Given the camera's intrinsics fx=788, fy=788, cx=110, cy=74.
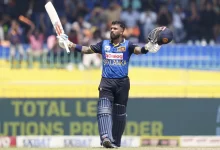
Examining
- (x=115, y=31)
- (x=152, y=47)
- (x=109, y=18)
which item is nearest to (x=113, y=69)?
(x=115, y=31)

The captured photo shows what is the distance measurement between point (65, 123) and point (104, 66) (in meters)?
6.18

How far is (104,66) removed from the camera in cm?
1209

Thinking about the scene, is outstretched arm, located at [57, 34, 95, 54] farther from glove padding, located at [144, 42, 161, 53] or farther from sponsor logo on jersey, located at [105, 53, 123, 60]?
glove padding, located at [144, 42, 161, 53]

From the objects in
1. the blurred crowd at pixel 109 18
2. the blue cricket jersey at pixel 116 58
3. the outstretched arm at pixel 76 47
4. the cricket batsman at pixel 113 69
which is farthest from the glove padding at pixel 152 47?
the blurred crowd at pixel 109 18

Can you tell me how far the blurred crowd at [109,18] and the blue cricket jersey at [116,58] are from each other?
9.02m

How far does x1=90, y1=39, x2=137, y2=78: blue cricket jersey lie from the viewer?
39.3ft

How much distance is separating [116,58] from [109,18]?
33.8ft

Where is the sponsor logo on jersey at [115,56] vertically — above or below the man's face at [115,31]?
below

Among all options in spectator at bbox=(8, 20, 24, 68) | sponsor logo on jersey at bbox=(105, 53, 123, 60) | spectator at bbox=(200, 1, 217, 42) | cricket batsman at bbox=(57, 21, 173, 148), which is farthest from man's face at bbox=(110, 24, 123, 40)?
spectator at bbox=(200, 1, 217, 42)

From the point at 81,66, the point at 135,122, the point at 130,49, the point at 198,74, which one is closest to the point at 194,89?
the point at 198,74

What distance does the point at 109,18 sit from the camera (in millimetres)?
22203

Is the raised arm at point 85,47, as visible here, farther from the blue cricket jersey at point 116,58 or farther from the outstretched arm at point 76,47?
the blue cricket jersey at point 116,58

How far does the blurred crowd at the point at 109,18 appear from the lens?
21734 millimetres

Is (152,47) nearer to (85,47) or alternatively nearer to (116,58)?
(116,58)
